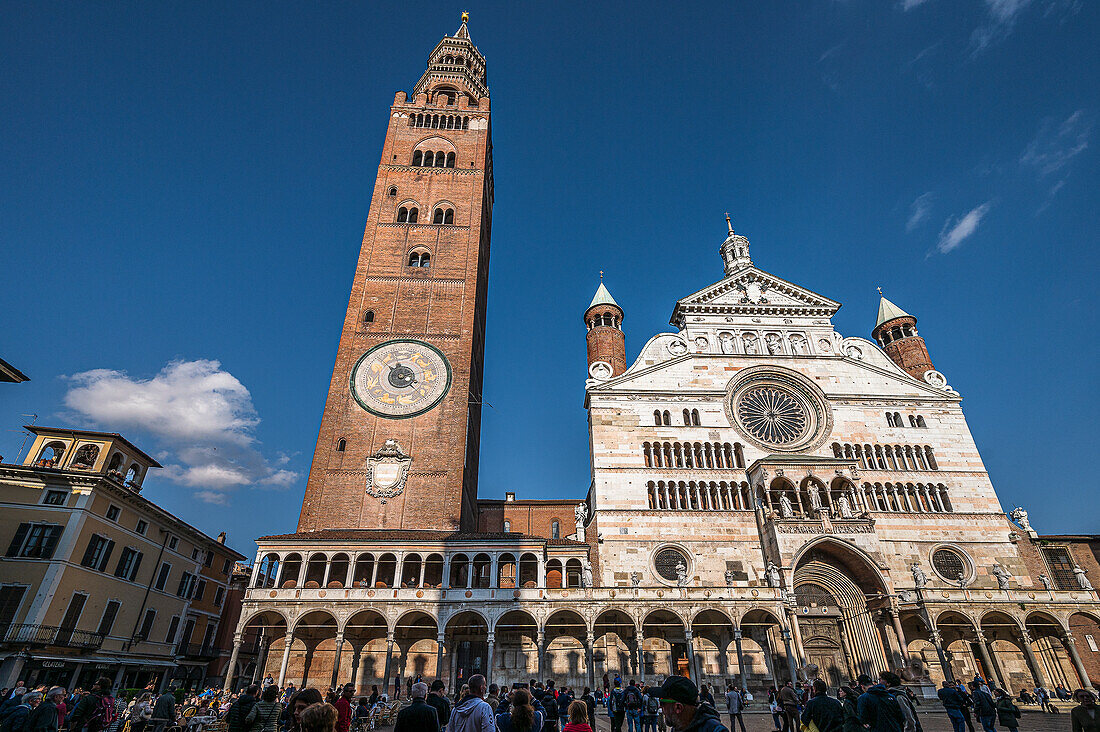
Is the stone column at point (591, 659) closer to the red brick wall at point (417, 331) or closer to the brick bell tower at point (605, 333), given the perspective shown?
the red brick wall at point (417, 331)

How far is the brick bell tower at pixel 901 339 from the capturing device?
4069cm

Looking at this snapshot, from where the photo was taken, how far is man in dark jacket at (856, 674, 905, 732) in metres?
6.57

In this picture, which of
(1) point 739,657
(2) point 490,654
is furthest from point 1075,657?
(2) point 490,654

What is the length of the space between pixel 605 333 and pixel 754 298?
10.9 metres

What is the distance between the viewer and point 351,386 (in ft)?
118

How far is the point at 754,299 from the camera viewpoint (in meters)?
41.2

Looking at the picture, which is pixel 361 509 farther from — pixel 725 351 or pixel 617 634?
pixel 725 351

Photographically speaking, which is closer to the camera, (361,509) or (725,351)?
(361,509)

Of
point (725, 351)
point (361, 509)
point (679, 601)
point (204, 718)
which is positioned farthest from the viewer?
point (725, 351)

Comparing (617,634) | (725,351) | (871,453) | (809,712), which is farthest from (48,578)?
(871,453)

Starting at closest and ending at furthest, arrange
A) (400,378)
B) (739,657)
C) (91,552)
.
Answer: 1. (91,552)
2. (739,657)
3. (400,378)

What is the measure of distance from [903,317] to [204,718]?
150 ft

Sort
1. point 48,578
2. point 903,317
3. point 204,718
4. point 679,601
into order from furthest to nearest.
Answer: point 903,317, point 679,601, point 48,578, point 204,718

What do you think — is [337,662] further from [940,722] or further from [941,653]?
[941,653]
